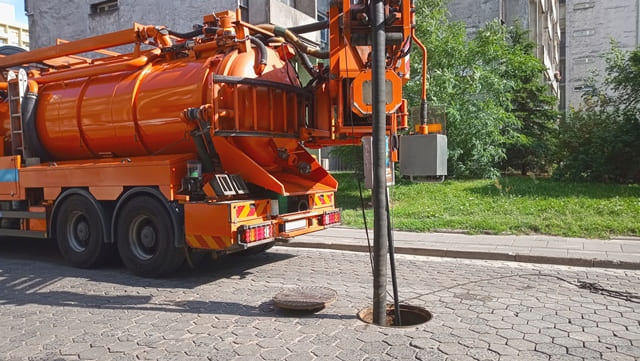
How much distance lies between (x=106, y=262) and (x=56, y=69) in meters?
3.82

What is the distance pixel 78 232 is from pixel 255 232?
3335 mm

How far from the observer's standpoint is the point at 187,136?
7047 millimetres

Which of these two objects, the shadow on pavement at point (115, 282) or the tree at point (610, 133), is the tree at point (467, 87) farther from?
the shadow on pavement at point (115, 282)

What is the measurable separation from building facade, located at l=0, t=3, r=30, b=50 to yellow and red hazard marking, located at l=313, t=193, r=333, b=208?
295 feet

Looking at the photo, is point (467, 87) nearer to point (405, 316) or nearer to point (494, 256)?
point (494, 256)

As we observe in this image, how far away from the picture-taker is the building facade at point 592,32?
1772 inches

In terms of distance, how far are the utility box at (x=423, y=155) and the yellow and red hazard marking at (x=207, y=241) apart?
245 cm

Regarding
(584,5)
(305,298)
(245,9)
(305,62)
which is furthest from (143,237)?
(584,5)

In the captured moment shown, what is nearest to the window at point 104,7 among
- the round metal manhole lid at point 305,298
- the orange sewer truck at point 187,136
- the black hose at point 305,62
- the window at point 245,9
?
the window at point 245,9

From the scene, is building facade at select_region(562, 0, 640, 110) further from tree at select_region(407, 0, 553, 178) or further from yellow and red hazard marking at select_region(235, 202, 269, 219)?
yellow and red hazard marking at select_region(235, 202, 269, 219)

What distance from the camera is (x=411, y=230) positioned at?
10492mm

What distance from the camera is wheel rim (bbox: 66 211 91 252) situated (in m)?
7.91

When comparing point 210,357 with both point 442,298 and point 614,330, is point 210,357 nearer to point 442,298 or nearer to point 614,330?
point 442,298

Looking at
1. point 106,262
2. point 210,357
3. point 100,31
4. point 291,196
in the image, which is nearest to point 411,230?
point 291,196
